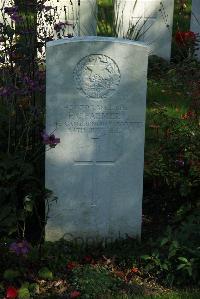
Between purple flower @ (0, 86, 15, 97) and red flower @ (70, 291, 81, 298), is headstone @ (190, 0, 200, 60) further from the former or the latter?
red flower @ (70, 291, 81, 298)

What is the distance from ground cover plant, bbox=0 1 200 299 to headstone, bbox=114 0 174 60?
4.21 meters

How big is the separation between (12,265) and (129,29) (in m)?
5.66

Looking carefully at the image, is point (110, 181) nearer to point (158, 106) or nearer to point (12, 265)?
point (12, 265)

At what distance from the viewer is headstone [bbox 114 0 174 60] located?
973 cm

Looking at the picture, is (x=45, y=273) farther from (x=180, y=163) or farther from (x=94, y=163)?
(x=180, y=163)

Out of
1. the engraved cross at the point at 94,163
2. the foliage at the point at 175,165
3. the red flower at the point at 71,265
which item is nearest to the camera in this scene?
the red flower at the point at 71,265

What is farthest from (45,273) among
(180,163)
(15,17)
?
(15,17)

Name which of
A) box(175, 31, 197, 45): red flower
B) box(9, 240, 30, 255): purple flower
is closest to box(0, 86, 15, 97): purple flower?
box(9, 240, 30, 255): purple flower

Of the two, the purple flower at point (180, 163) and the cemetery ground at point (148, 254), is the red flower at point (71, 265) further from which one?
the purple flower at point (180, 163)

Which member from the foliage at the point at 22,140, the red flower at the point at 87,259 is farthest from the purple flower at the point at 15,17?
the red flower at the point at 87,259

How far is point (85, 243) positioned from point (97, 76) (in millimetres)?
1162

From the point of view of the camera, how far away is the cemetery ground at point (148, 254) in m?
3.98

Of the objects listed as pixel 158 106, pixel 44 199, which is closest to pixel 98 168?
pixel 44 199

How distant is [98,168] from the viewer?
451 centimetres
